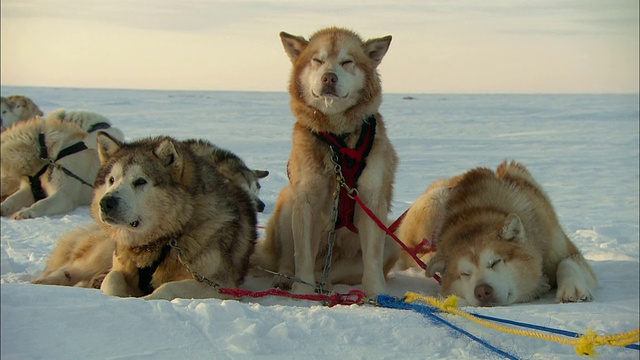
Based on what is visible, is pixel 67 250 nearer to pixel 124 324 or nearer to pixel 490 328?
pixel 124 324

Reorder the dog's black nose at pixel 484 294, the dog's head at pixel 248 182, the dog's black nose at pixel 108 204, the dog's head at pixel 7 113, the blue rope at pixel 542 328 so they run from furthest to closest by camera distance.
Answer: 1. the dog's head at pixel 7 113
2. the dog's head at pixel 248 182
3. the dog's black nose at pixel 484 294
4. the dog's black nose at pixel 108 204
5. the blue rope at pixel 542 328

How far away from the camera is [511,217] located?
397 cm

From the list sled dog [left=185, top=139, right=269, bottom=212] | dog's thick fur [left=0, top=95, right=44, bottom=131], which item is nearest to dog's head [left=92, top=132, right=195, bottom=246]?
sled dog [left=185, top=139, right=269, bottom=212]

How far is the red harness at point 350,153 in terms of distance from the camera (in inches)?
162

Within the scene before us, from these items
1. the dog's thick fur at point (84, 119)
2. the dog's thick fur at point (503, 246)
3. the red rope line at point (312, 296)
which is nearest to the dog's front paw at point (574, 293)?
the dog's thick fur at point (503, 246)

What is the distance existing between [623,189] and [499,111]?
54.0 feet

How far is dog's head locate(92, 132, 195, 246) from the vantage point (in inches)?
138

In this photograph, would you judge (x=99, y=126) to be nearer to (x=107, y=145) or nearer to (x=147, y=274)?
(x=107, y=145)

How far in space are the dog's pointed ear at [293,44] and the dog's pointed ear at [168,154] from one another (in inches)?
43.0

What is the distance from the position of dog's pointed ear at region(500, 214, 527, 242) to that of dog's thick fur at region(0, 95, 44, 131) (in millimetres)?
8745

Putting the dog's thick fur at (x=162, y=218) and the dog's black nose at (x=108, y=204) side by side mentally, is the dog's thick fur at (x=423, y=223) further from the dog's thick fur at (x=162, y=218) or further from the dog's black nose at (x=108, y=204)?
the dog's black nose at (x=108, y=204)

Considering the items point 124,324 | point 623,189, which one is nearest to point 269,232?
Result: point 124,324

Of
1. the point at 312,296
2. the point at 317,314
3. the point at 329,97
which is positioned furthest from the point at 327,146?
the point at 317,314

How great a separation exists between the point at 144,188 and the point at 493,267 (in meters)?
2.08
